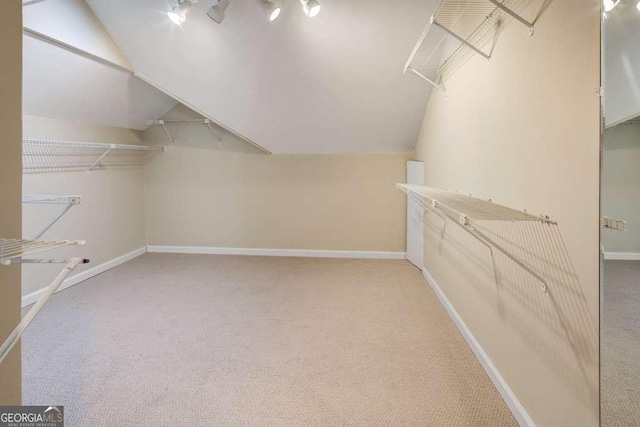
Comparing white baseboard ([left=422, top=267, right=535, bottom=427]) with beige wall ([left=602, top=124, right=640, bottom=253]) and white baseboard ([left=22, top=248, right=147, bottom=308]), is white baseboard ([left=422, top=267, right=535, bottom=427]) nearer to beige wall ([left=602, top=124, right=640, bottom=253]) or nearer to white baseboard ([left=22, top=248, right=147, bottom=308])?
beige wall ([left=602, top=124, right=640, bottom=253])

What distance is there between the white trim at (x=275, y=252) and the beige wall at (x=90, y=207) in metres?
0.40

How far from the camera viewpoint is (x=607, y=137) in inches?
42.3

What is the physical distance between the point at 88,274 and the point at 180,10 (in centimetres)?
274

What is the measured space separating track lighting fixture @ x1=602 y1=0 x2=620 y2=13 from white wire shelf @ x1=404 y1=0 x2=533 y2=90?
47cm

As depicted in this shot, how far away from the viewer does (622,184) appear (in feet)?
3.42

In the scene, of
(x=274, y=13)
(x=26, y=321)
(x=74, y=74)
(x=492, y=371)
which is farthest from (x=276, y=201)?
(x=26, y=321)

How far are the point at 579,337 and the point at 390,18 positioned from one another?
2.19m

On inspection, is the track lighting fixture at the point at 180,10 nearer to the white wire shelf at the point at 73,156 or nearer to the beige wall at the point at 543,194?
the white wire shelf at the point at 73,156

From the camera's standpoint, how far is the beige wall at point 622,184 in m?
1.00

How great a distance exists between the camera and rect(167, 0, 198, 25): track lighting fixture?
240 centimetres

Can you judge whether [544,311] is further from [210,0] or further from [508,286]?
[210,0]

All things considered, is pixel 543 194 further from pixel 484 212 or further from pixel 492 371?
pixel 492 371

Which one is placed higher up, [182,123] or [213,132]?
[182,123]

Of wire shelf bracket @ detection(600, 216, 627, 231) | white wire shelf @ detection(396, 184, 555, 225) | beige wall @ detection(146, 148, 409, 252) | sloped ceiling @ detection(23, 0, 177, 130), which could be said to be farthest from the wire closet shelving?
sloped ceiling @ detection(23, 0, 177, 130)
